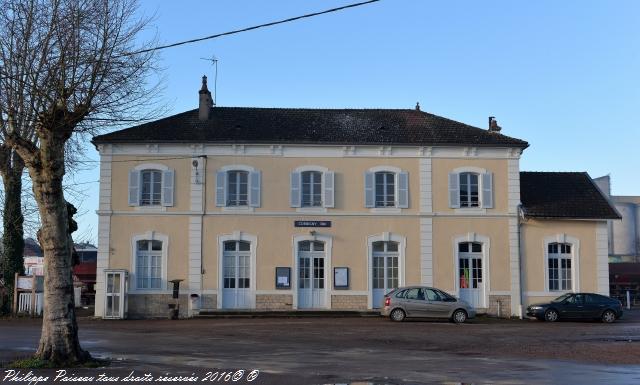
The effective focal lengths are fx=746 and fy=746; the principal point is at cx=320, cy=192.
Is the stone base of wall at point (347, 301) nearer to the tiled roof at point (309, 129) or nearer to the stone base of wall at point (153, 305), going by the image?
the stone base of wall at point (153, 305)

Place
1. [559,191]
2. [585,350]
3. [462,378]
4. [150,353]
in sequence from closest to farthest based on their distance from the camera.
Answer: [462,378] < [150,353] < [585,350] < [559,191]

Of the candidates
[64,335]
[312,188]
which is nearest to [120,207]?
[312,188]

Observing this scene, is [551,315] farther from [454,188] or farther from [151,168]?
[151,168]

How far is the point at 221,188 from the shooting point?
2909 centimetres

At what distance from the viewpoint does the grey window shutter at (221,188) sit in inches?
1144

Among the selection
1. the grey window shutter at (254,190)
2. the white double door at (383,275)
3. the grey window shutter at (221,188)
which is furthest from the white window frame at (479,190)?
the grey window shutter at (221,188)

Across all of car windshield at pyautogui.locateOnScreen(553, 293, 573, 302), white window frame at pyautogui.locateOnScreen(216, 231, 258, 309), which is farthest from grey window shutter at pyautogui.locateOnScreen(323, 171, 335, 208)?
car windshield at pyautogui.locateOnScreen(553, 293, 573, 302)

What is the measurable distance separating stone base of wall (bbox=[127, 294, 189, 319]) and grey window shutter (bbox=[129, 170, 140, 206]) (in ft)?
11.8

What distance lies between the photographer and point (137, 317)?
1115 inches

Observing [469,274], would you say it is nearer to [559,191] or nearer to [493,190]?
[493,190]

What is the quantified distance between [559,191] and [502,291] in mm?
5078

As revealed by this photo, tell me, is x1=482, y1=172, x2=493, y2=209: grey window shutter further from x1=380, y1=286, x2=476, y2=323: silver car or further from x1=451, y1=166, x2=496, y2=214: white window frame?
x1=380, y1=286, x2=476, y2=323: silver car

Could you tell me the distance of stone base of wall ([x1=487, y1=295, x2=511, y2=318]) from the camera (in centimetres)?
2914

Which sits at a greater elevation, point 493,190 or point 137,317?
point 493,190
